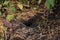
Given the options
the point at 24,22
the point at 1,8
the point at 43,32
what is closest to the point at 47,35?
the point at 43,32

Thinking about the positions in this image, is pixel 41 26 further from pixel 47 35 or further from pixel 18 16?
pixel 18 16

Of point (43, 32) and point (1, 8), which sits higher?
point (1, 8)

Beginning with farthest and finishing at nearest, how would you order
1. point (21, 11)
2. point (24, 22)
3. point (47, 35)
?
point (21, 11), point (24, 22), point (47, 35)

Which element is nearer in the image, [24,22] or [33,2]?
[24,22]

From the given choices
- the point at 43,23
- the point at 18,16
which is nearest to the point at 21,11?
the point at 18,16

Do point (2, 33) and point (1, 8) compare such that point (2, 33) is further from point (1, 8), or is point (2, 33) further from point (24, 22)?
point (1, 8)

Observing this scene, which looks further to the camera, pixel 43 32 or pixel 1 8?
pixel 1 8

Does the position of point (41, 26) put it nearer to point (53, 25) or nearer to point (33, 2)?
point (53, 25)

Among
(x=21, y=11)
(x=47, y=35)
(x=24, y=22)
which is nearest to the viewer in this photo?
(x=47, y=35)

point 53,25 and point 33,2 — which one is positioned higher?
point 33,2
